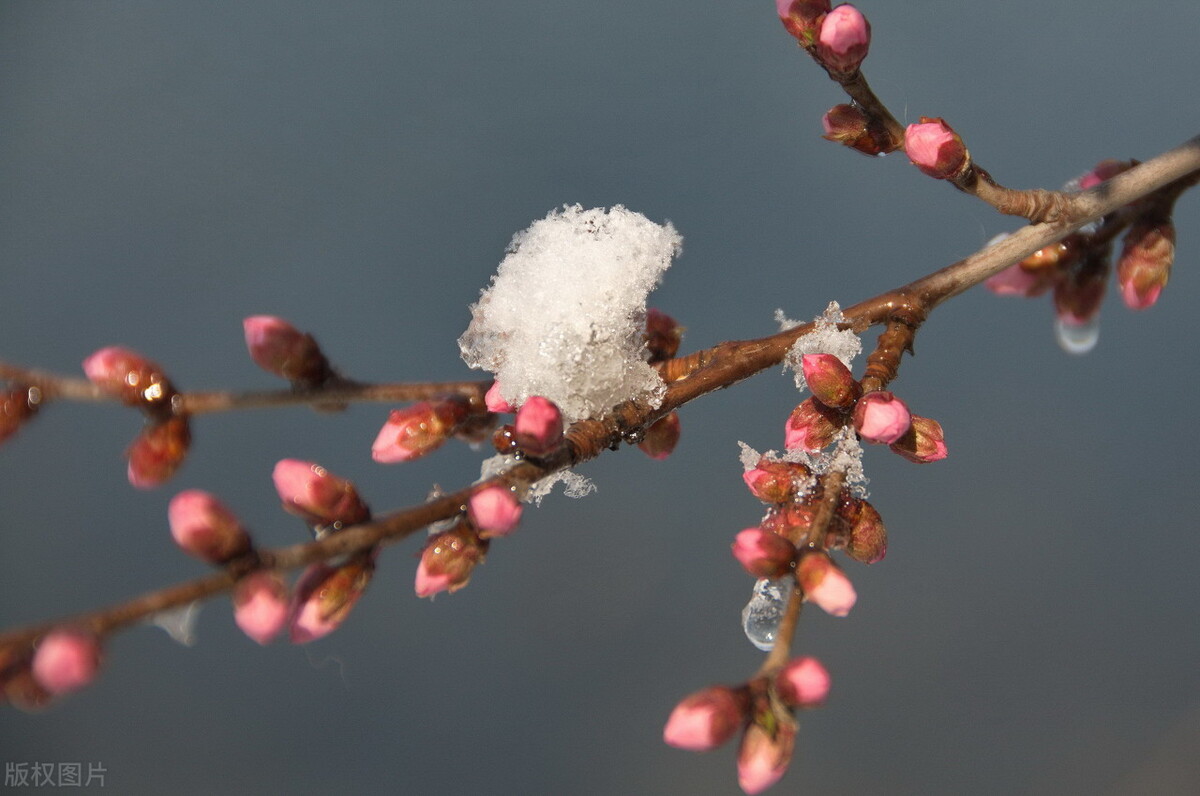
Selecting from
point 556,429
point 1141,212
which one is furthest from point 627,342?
point 1141,212

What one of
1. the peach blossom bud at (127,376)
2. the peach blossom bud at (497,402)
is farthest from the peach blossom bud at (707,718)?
the peach blossom bud at (127,376)

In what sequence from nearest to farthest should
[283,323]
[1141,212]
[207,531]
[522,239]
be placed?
[207,531] → [283,323] → [522,239] → [1141,212]

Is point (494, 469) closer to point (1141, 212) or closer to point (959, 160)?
point (959, 160)

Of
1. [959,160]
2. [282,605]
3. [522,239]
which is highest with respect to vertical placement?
[522,239]

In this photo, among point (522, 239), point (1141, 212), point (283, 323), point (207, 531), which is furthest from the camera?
point (1141, 212)

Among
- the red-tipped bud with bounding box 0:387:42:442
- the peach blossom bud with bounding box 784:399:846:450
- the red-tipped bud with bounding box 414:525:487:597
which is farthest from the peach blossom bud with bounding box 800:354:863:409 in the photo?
the red-tipped bud with bounding box 0:387:42:442

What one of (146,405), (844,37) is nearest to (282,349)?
(146,405)

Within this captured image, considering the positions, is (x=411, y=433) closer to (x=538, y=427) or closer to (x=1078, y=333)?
(x=538, y=427)
